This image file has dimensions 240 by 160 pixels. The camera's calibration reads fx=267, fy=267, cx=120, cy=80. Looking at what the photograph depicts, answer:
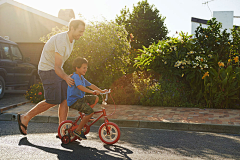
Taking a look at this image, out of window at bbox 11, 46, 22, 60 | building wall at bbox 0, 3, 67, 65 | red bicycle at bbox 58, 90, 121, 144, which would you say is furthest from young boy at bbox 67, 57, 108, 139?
building wall at bbox 0, 3, 67, 65

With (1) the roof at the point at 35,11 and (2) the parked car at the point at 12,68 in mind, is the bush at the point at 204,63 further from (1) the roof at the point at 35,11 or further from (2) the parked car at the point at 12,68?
(1) the roof at the point at 35,11

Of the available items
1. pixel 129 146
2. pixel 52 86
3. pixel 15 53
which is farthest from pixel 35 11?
pixel 129 146

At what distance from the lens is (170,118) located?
21.2 ft

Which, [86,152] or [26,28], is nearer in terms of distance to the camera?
[86,152]

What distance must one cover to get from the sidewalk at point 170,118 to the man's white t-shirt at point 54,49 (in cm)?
244

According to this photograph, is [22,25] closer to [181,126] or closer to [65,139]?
[181,126]

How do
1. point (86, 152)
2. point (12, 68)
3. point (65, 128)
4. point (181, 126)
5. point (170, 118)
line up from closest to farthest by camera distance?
point (86, 152)
point (65, 128)
point (181, 126)
point (170, 118)
point (12, 68)

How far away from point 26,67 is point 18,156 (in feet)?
26.9

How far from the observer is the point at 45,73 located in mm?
4477

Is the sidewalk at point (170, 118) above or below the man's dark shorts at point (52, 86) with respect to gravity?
below

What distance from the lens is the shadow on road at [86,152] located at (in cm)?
380

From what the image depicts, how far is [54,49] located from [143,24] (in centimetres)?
1235

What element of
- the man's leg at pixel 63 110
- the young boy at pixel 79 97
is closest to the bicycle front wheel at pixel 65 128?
the man's leg at pixel 63 110

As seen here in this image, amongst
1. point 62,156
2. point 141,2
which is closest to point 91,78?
point 62,156
